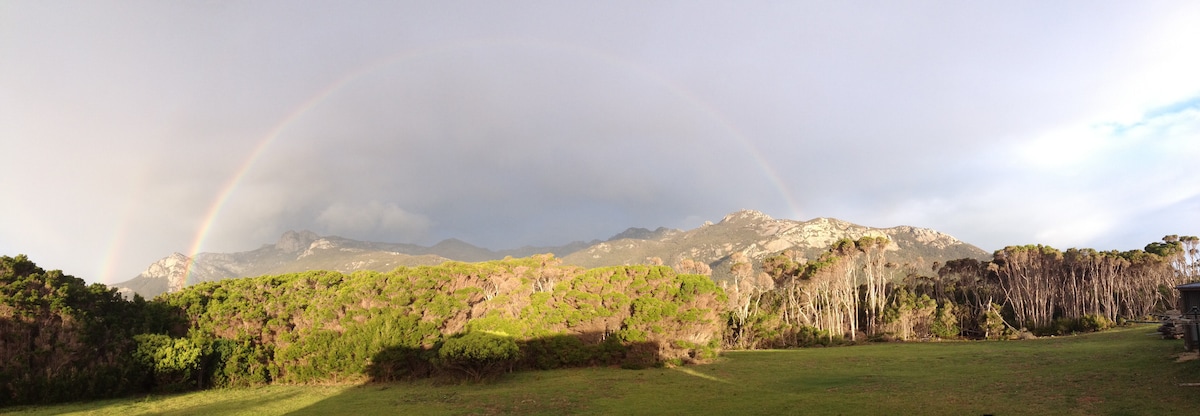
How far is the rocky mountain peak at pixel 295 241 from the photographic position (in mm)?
171012

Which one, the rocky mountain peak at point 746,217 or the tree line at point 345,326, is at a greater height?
the rocky mountain peak at point 746,217

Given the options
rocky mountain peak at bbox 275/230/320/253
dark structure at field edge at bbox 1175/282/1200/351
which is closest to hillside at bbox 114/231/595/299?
rocky mountain peak at bbox 275/230/320/253

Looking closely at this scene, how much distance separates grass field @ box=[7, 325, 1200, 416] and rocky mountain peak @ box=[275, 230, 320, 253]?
17181cm

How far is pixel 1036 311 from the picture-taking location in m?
51.6

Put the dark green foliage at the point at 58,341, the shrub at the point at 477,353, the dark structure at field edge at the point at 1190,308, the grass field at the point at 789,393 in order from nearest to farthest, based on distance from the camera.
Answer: the grass field at the point at 789,393
the dark green foliage at the point at 58,341
the dark structure at field edge at the point at 1190,308
the shrub at the point at 477,353

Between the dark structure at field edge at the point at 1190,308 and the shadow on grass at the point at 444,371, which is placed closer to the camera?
the shadow on grass at the point at 444,371

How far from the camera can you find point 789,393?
14914 millimetres

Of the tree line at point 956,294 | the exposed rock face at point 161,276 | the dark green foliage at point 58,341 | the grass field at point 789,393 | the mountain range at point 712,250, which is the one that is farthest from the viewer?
the exposed rock face at point 161,276

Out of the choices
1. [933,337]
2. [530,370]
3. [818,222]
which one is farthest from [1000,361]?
[818,222]

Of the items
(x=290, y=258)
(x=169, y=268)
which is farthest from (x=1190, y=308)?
(x=169, y=268)

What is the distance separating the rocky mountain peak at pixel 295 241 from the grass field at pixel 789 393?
171808 millimetres

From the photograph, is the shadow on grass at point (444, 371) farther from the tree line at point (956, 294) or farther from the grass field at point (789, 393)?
the tree line at point (956, 294)

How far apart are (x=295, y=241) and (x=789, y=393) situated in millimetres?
191028

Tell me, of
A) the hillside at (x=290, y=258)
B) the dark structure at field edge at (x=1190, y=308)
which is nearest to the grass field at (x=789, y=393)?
the dark structure at field edge at (x=1190, y=308)
